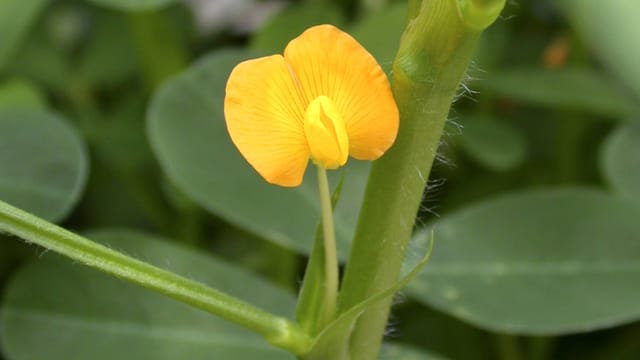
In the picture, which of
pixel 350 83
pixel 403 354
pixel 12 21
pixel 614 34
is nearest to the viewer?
pixel 614 34

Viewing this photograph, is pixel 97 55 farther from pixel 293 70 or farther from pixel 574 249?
pixel 293 70

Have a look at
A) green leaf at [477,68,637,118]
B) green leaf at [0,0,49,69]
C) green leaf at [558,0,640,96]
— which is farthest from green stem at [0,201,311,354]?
green leaf at [477,68,637,118]

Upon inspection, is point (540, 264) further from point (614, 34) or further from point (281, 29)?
point (614, 34)

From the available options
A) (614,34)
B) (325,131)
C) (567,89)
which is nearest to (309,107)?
(325,131)

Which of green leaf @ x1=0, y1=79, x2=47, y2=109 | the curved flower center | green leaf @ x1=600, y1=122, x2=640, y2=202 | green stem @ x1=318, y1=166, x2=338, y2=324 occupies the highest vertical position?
the curved flower center

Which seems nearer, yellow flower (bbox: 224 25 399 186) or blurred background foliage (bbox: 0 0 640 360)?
yellow flower (bbox: 224 25 399 186)

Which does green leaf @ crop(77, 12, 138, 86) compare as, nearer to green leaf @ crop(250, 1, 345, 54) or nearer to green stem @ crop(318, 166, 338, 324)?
green leaf @ crop(250, 1, 345, 54)
